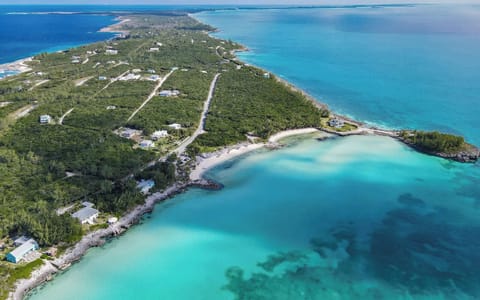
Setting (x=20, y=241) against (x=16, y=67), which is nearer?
(x=20, y=241)

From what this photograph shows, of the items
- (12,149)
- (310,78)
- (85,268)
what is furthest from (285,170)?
(310,78)

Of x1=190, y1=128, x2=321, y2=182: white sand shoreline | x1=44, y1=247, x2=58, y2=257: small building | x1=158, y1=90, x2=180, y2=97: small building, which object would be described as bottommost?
x1=44, y1=247, x2=58, y2=257: small building

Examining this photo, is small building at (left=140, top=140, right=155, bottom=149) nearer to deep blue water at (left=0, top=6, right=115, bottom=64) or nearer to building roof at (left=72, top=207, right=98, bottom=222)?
building roof at (left=72, top=207, right=98, bottom=222)

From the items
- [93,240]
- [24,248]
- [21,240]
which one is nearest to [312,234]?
[93,240]

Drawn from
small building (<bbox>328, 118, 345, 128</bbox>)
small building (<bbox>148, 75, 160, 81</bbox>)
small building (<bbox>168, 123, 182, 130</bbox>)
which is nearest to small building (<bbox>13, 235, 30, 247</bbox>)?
small building (<bbox>168, 123, 182, 130</bbox>)

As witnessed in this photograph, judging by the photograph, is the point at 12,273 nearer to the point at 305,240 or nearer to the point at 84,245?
the point at 84,245

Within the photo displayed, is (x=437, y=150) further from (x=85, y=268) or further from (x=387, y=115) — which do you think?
(x=85, y=268)
